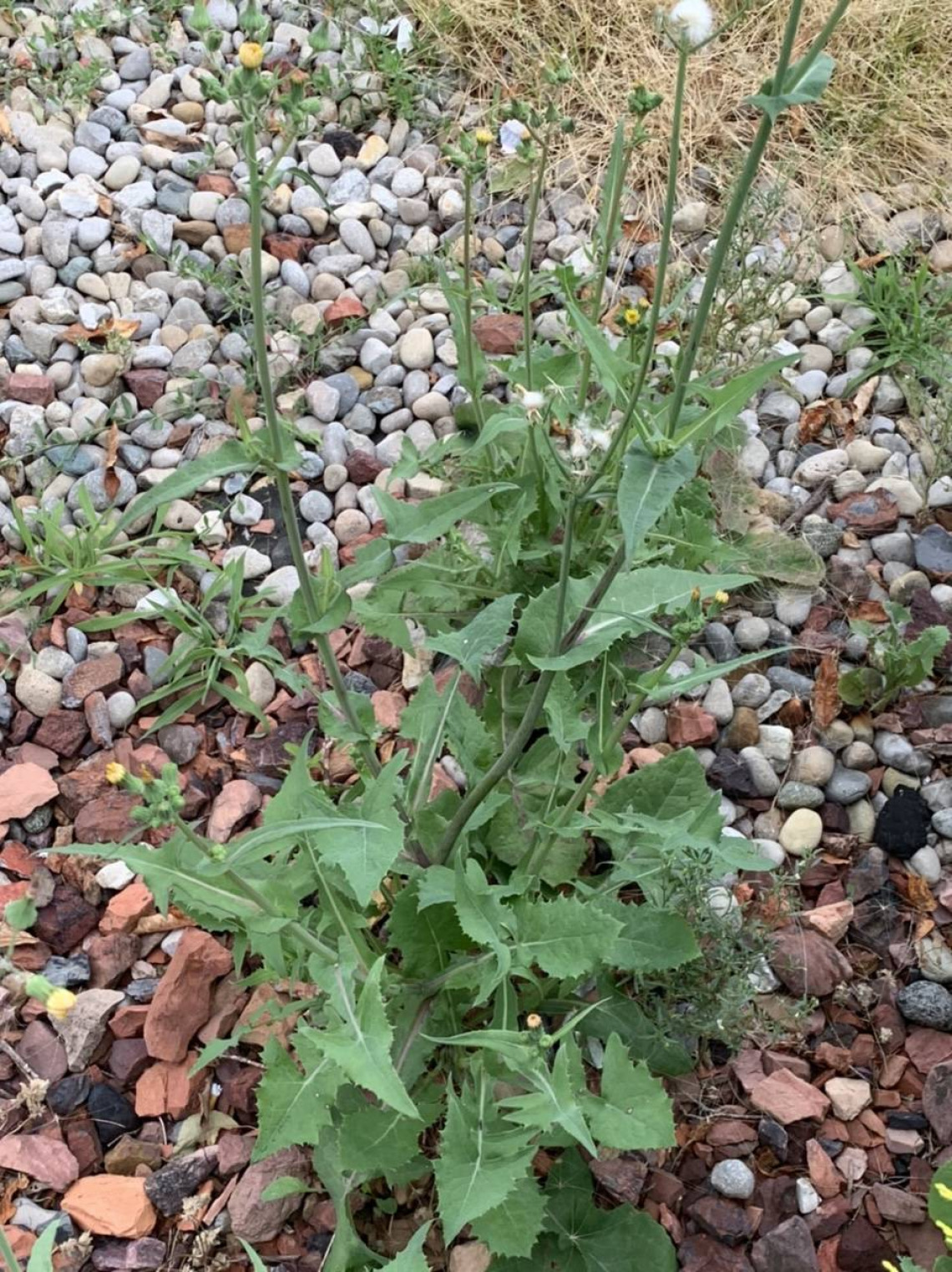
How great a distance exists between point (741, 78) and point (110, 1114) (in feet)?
11.6

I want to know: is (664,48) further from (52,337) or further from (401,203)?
(52,337)

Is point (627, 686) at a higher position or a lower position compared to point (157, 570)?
higher

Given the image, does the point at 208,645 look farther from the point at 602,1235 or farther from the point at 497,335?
the point at 602,1235

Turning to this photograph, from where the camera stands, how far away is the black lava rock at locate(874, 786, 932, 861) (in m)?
2.48

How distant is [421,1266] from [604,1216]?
534 millimetres

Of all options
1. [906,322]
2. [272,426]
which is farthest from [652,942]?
[906,322]

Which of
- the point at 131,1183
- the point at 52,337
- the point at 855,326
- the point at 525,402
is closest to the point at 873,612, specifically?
the point at 855,326

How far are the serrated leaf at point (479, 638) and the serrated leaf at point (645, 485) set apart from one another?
1.74 ft

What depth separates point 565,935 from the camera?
1840 millimetres

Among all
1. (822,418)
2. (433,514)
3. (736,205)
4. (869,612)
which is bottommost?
(869,612)

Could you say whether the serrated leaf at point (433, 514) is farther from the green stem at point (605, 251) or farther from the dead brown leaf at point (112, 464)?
the dead brown leaf at point (112, 464)

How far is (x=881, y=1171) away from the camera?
2164mm

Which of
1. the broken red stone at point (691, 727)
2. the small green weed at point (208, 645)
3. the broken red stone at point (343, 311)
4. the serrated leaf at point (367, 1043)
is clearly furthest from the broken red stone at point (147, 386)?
the serrated leaf at point (367, 1043)

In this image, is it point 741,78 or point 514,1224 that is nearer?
point 514,1224
